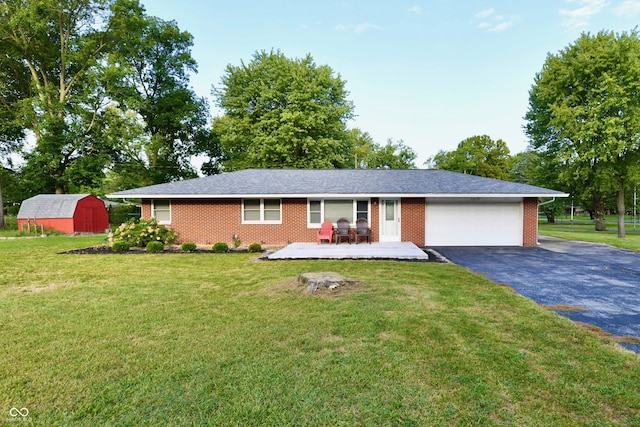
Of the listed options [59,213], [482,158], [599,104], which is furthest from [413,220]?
[482,158]

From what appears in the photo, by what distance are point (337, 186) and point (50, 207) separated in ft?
63.1

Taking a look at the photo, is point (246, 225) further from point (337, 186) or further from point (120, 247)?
point (120, 247)

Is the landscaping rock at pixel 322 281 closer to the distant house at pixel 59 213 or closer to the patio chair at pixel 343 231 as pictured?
the patio chair at pixel 343 231

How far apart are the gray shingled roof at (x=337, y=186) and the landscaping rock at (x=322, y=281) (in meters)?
6.66

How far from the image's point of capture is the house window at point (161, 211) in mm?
13406

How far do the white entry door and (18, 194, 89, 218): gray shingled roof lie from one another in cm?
1952

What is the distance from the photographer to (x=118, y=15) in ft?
79.8

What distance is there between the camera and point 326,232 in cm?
1271

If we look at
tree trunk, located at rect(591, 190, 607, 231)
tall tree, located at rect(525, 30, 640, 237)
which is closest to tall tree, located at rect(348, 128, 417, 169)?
Answer: tall tree, located at rect(525, 30, 640, 237)

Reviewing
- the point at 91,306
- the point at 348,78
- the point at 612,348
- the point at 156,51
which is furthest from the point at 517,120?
the point at 156,51

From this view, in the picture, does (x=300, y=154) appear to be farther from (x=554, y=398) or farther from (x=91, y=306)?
(x=554, y=398)

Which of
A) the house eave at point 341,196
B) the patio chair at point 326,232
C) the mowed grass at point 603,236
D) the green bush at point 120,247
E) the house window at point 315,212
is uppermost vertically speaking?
the house eave at point 341,196

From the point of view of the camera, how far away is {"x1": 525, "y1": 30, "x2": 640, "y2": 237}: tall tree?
1731cm

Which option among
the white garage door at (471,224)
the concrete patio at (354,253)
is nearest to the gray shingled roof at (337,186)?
the white garage door at (471,224)
